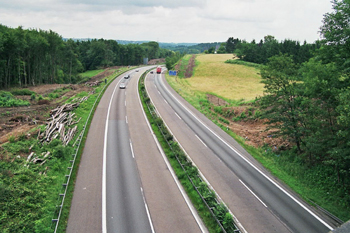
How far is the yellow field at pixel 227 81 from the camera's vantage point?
64.0 metres

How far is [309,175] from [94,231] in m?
20.0

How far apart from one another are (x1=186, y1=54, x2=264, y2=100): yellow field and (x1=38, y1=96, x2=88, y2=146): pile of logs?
3608 cm

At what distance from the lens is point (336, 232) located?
13.3m

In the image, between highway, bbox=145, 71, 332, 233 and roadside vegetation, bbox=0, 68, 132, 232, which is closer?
roadside vegetation, bbox=0, 68, 132, 232

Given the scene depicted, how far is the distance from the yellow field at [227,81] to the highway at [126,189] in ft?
116

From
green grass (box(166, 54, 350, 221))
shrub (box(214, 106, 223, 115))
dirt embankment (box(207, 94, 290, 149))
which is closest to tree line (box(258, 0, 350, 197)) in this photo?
green grass (box(166, 54, 350, 221))

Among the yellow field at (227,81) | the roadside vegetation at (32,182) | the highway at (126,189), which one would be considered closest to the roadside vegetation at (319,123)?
the highway at (126,189)

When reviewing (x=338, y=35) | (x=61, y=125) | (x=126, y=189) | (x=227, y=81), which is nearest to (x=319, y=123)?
(x=338, y=35)

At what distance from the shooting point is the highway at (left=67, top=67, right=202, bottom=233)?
16266 mm

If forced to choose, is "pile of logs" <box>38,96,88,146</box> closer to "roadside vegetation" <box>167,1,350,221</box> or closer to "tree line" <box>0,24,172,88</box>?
"roadside vegetation" <box>167,1,350,221</box>

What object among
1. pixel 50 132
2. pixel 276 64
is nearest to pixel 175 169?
pixel 50 132

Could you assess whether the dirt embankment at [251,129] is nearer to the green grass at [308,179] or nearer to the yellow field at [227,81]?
the green grass at [308,179]

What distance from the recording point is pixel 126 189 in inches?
781

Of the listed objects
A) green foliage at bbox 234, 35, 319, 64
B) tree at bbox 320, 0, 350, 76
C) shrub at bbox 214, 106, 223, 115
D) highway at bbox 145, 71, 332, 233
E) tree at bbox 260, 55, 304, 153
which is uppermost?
green foliage at bbox 234, 35, 319, 64
